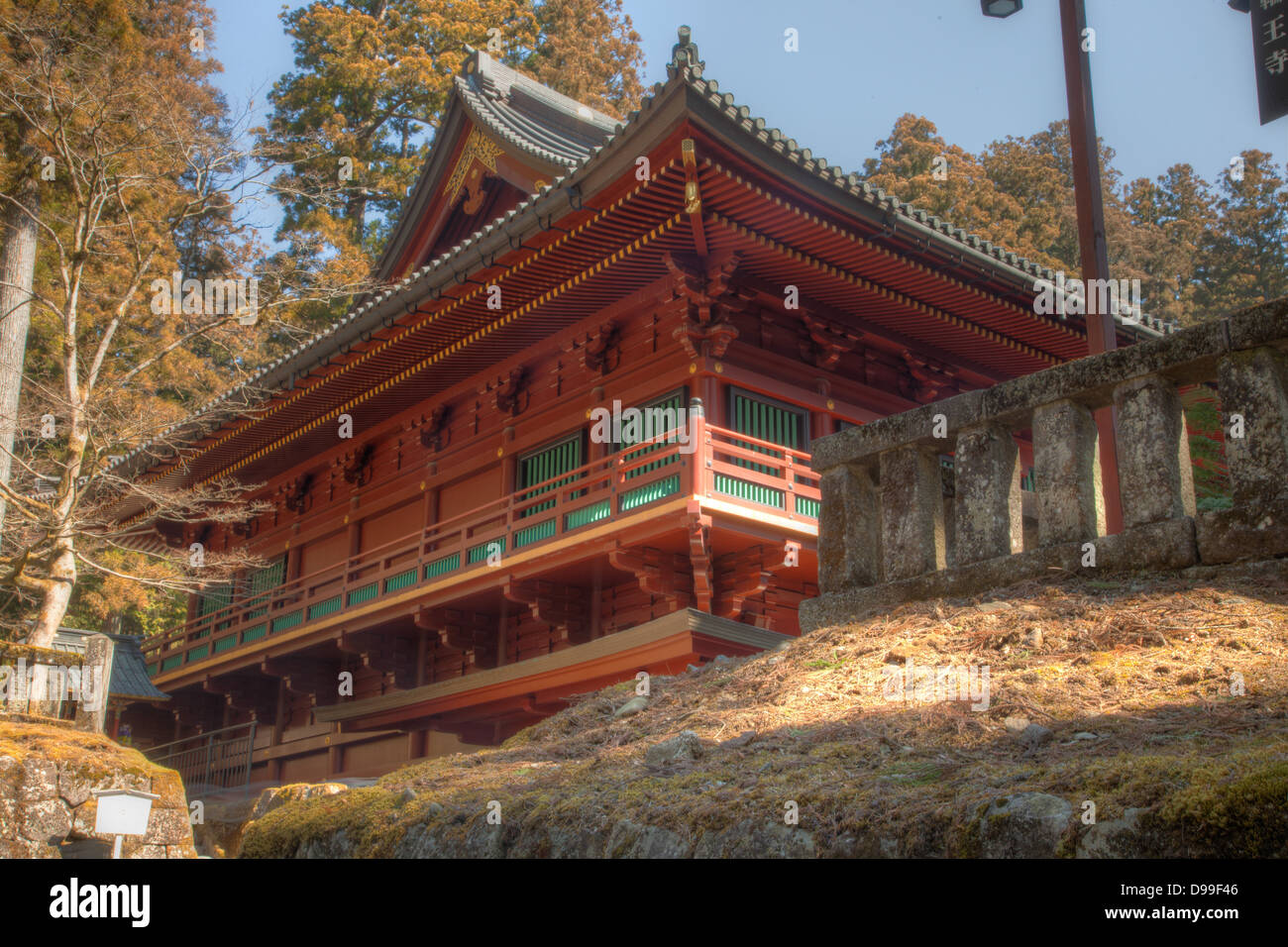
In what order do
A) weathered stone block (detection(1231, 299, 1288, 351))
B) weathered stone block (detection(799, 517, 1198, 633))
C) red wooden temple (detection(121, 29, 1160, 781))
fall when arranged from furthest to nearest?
1. red wooden temple (detection(121, 29, 1160, 781))
2. weathered stone block (detection(799, 517, 1198, 633))
3. weathered stone block (detection(1231, 299, 1288, 351))

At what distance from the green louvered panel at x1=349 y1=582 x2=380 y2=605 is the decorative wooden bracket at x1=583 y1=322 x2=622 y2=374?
Result: 5.17 meters

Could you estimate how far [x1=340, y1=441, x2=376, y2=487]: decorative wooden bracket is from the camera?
21391 mm

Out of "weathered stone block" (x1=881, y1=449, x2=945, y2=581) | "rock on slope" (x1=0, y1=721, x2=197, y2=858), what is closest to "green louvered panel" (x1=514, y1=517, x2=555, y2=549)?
"rock on slope" (x1=0, y1=721, x2=197, y2=858)

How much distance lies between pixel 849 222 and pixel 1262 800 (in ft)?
37.4

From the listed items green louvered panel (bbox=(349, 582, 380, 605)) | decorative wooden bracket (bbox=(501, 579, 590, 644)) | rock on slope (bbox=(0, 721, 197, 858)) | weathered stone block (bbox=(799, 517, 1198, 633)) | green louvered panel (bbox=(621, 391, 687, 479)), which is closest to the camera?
weathered stone block (bbox=(799, 517, 1198, 633))

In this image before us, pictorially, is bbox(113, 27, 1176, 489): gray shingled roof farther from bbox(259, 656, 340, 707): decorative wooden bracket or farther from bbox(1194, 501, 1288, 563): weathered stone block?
bbox(1194, 501, 1288, 563): weathered stone block

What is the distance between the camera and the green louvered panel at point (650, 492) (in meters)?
14.2

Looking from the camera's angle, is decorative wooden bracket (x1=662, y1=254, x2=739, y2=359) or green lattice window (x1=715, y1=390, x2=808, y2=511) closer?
green lattice window (x1=715, y1=390, x2=808, y2=511)

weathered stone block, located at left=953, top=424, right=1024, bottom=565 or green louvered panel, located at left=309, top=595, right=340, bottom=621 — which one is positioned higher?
green louvered panel, located at left=309, top=595, right=340, bottom=621

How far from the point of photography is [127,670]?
24641 mm

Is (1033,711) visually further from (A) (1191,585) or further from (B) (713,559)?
(B) (713,559)

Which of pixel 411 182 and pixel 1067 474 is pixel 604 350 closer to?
pixel 1067 474

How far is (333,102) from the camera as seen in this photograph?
1591 inches

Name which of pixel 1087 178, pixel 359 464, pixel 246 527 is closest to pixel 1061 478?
pixel 1087 178
